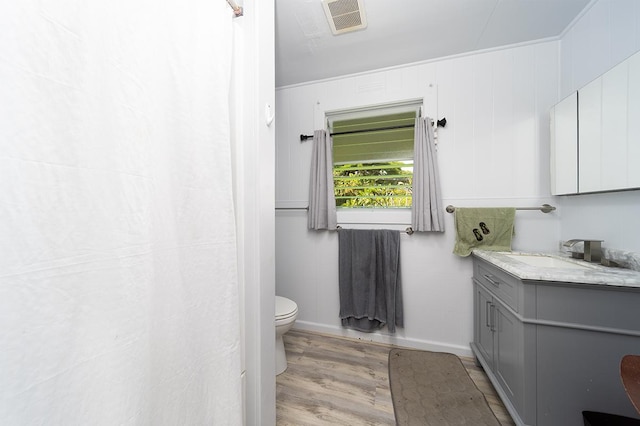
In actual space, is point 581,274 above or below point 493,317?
above

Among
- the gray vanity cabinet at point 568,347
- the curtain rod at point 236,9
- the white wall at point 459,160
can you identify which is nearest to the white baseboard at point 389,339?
the white wall at point 459,160

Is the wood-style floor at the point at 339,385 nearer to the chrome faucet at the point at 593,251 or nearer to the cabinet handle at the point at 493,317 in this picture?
the cabinet handle at the point at 493,317

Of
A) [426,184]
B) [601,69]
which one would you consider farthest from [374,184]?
[601,69]

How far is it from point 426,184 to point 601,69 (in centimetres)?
113

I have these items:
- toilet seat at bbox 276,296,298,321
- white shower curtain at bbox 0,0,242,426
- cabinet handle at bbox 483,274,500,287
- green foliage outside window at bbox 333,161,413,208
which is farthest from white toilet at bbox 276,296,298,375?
cabinet handle at bbox 483,274,500,287

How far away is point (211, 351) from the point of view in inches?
28.4

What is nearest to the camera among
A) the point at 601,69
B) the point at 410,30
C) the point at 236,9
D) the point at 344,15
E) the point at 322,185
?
the point at 236,9

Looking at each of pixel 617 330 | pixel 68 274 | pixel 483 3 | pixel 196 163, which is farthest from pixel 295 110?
pixel 617 330

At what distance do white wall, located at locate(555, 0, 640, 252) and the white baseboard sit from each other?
1143 mm

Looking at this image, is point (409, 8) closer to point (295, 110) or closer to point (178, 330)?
point (295, 110)

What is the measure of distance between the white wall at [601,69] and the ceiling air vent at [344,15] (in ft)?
4.51

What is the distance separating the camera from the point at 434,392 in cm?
141

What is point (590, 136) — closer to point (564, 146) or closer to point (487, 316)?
point (564, 146)

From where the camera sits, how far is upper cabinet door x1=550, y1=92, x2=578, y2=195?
1.39m
